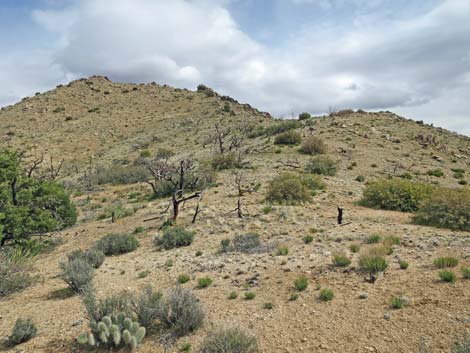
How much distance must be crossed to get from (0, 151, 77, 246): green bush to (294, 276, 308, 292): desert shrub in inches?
393

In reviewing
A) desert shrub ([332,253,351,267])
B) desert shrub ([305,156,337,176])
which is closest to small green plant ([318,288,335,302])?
desert shrub ([332,253,351,267])

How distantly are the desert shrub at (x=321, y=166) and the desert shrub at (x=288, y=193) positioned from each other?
5033 mm

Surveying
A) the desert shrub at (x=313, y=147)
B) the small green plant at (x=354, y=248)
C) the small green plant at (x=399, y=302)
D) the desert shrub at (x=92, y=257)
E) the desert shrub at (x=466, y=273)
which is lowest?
the desert shrub at (x=92, y=257)

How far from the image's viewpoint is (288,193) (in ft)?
54.9

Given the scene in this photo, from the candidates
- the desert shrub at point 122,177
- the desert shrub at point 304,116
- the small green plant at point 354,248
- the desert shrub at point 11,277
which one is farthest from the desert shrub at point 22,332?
the desert shrub at point 304,116

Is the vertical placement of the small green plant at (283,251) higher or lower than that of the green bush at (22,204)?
lower

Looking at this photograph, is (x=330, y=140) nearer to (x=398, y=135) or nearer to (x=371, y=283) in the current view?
(x=398, y=135)

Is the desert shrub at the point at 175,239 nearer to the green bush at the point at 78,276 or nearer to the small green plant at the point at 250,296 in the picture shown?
the green bush at the point at 78,276

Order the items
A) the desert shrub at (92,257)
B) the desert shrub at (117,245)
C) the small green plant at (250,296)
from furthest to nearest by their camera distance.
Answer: the desert shrub at (117,245) < the desert shrub at (92,257) < the small green plant at (250,296)

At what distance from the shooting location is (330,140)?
98.1ft

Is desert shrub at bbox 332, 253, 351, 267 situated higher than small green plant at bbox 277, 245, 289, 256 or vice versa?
desert shrub at bbox 332, 253, 351, 267

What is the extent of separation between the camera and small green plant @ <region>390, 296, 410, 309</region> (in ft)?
20.8

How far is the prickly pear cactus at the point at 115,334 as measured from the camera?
19.1ft

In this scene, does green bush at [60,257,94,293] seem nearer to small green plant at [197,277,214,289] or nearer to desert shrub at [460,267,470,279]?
small green plant at [197,277,214,289]
